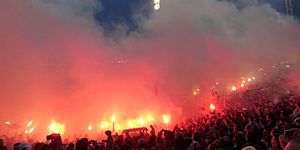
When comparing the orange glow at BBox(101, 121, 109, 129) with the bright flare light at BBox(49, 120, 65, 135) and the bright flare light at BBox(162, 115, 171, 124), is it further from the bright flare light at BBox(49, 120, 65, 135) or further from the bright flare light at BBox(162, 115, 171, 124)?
the bright flare light at BBox(162, 115, 171, 124)

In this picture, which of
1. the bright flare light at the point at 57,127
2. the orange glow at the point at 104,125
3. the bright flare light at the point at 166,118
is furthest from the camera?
the bright flare light at the point at 166,118

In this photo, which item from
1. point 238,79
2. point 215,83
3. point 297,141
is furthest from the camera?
point 238,79

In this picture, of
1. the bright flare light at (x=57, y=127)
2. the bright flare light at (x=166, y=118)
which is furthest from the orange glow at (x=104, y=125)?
the bright flare light at (x=166, y=118)

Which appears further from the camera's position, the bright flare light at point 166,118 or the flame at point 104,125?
the bright flare light at point 166,118

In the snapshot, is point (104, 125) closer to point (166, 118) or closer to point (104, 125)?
point (104, 125)

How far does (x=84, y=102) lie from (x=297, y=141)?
788 inches

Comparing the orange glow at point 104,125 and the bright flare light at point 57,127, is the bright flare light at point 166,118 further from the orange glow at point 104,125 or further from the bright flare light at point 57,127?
the bright flare light at point 57,127

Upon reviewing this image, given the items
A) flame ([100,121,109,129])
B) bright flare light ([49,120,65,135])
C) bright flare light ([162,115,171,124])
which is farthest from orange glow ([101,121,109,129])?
bright flare light ([162,115,171,124])

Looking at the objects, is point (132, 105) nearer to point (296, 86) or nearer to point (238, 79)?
point (296, 86)

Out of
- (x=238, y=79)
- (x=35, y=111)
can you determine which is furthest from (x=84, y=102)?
(x=238, y=79)

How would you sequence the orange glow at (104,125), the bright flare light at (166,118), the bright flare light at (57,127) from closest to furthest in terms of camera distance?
1. the bright flare light at (57,127)
2. the orange glow at (104,125)
3. the bright flare light at (166,118)

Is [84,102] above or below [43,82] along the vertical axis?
below

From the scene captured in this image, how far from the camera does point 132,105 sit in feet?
79.2

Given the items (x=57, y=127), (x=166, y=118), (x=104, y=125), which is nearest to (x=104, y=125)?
(x=104, y=125)
